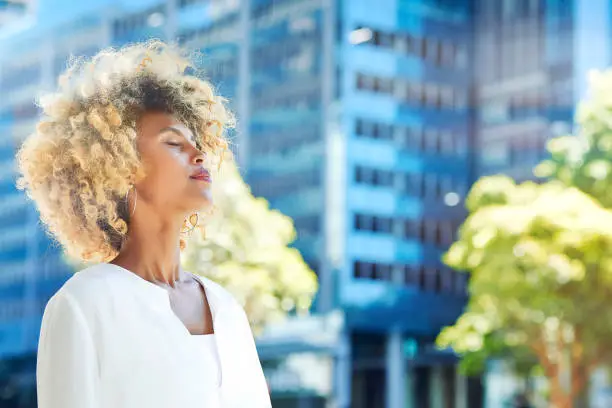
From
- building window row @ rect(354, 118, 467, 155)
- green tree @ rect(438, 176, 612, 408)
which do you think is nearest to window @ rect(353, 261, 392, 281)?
building window row @ rect(354, 118, 467, 155)

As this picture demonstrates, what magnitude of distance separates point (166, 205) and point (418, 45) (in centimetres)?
1040

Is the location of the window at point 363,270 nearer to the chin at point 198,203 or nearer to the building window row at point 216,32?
the building window row at point 216,32

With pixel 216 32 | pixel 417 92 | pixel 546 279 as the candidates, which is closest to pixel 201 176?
pixel 546 279

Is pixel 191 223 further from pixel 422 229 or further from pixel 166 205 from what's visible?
pixel 422 229

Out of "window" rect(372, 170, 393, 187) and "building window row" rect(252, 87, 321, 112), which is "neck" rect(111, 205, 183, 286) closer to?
"building window row" rect(252, 87, 321, 112)

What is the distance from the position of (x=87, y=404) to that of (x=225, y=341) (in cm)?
16

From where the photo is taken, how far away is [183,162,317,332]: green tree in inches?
295

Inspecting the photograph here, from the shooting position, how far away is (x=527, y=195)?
880 centimetres

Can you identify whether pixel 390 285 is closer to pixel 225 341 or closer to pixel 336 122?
pixel 336 122

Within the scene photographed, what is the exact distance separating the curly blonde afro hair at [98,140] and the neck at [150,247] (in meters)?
0.01

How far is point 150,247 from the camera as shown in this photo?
915 mm

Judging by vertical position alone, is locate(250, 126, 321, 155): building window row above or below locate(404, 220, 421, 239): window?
above

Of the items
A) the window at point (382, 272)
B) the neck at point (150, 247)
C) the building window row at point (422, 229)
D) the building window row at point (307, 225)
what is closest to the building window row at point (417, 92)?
the building window row at point (422, 229)

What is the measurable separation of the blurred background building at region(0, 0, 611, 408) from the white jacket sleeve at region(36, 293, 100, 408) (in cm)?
811
